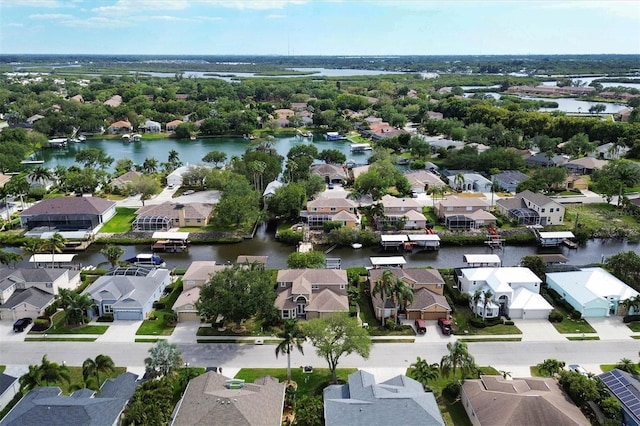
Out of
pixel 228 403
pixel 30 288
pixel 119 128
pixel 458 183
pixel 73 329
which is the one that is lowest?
pixel 73 329

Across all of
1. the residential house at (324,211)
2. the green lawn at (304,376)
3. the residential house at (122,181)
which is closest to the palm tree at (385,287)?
the green lawn at (304,376)

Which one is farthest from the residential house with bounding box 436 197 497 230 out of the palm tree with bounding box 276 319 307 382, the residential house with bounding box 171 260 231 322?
the palm tree with bounding box 276 319 307 382

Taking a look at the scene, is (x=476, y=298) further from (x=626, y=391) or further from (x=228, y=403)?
(x=228, y=403)

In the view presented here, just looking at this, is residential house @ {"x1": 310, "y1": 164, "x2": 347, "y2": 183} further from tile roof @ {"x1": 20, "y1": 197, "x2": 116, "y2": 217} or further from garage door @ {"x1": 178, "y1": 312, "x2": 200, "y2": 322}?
garage door @ {"x1": 178, "y1": 312, "x2": 200, "y2": 322}

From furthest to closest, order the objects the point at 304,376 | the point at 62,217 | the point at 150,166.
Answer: the point at 150,166 < the point at 62,217 < the point at 304,376

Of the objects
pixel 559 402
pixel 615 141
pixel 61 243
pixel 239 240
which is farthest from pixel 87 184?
pixel 615 141

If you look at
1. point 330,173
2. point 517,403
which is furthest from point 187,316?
point 330,173
